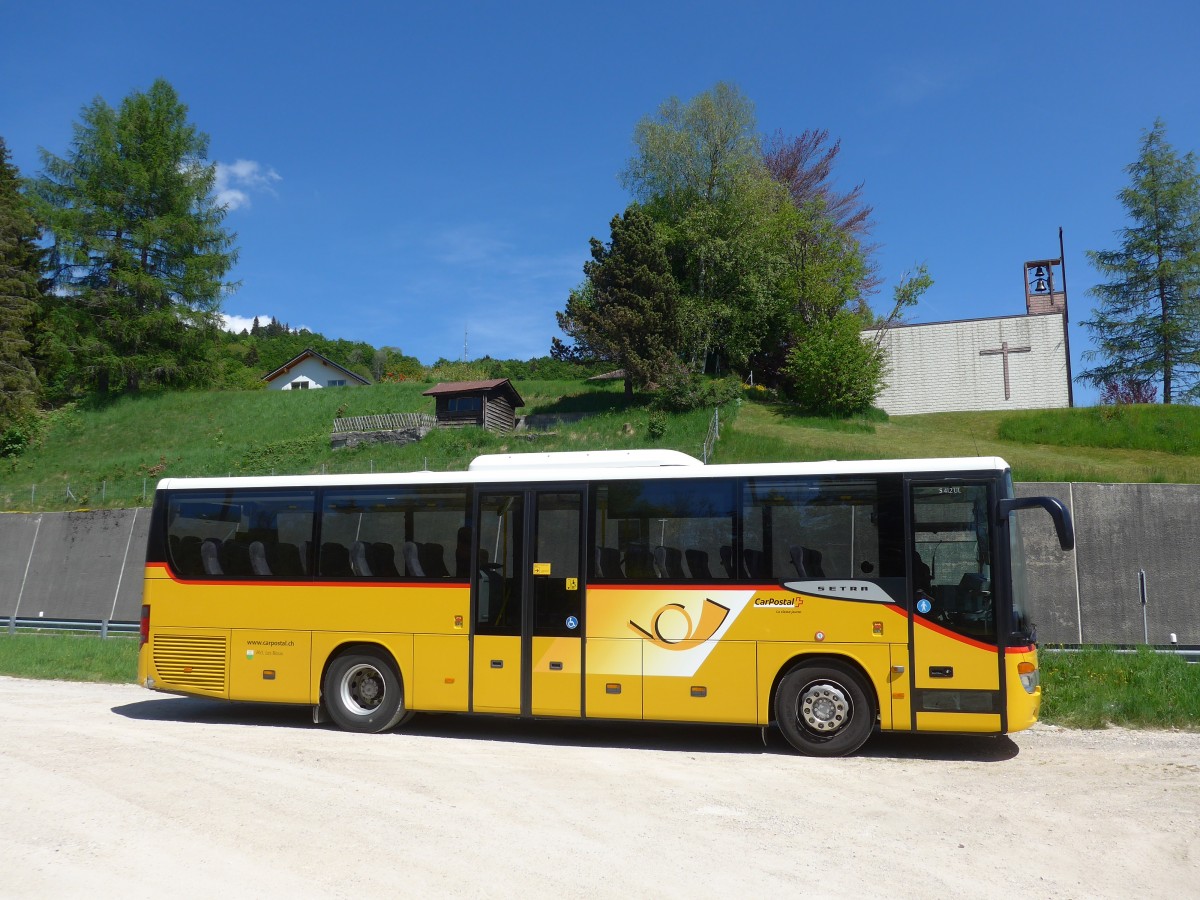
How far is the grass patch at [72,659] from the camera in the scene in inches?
648

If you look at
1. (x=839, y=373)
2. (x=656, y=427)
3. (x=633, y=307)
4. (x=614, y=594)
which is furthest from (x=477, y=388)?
(x=614, y=594)

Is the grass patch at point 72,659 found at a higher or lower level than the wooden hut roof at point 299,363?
Result: lower

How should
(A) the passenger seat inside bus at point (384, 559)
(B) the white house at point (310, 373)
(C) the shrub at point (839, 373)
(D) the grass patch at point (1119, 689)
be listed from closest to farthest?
(D) the grass patch at point (1119, 689)
(A) the passenger seat inside bus at point (384, 559)
(C) the shrub at point (839, 373)
(B) the white house at point (310, 373)

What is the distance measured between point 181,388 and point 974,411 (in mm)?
49398

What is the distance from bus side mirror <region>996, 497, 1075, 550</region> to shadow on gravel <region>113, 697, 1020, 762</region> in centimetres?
249

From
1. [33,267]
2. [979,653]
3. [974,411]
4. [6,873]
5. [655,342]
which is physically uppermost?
[33,267]

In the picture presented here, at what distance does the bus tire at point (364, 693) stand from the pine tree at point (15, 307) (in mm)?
47988

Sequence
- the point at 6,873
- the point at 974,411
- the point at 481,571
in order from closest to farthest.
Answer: the point at 6,873
the point at 481,571
the point at 974,411

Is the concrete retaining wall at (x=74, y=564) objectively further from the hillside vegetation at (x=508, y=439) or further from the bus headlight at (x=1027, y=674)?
the bus headlight at (x=1027, y=674)

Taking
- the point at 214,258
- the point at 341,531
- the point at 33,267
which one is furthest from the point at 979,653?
the point at 33,267

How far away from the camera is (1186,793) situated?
25.5 feet

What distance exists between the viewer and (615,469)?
1073cm

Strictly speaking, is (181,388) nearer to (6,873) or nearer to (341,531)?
(341,531)

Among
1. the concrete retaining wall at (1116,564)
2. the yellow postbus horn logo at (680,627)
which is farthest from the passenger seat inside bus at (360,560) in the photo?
the concrete retaining wall at (1116,564)
